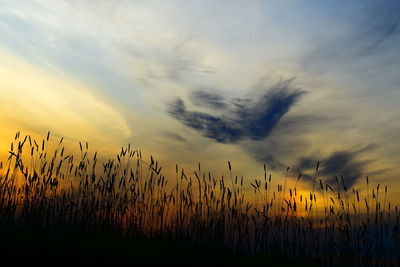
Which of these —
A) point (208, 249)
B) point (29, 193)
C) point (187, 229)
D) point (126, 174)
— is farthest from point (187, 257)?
point (29, 193)

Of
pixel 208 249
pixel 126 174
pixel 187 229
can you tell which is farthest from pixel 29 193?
pixel 208 249

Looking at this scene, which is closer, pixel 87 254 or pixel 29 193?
pixel 87 254

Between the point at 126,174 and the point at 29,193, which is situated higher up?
the point at 126,174

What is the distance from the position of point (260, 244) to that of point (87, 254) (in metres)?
3.98

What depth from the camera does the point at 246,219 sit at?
7.68 m

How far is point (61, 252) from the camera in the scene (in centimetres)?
473

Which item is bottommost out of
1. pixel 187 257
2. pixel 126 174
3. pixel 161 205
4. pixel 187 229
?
pixel 187 257

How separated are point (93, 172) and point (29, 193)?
1.36 meters

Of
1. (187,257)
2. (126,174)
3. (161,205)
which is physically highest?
(126,174)

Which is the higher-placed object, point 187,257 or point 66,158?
Result: point 66,158

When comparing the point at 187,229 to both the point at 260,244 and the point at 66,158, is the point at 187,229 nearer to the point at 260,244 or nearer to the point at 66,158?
the point at 260,244

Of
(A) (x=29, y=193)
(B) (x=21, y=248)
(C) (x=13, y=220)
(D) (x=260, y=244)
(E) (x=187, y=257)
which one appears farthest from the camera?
(D) (x=260, y=244)

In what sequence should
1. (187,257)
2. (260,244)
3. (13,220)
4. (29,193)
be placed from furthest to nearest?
1. (260,244)
2. (29,193)
3. (13,220)
4. (187,257)

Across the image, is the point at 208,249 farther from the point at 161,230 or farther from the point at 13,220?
the point at 13,220
